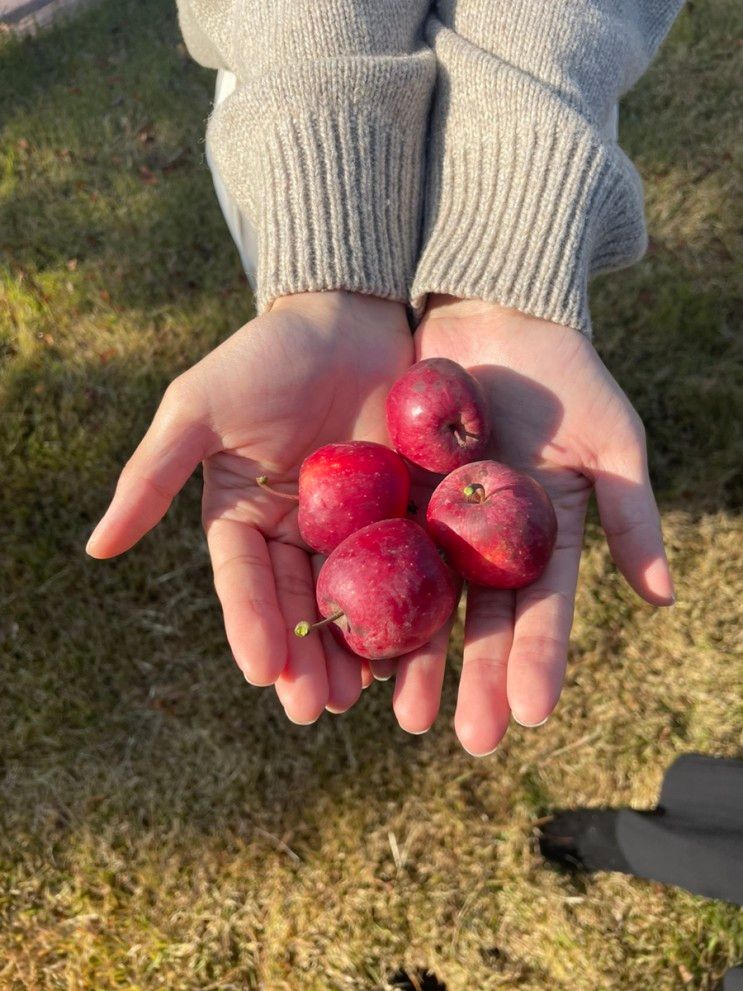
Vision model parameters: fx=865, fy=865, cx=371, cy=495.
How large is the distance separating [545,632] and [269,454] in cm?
93

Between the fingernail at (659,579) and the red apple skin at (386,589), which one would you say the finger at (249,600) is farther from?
the fingernail at (659,579)

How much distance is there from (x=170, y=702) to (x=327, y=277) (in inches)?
71.7

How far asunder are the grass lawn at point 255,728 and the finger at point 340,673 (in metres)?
1.13

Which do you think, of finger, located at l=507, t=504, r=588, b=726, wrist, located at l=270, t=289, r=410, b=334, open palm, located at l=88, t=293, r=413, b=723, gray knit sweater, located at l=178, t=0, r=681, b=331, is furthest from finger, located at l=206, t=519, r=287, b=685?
gray knit sweater, located at l=178, t=0, r=681, b=331

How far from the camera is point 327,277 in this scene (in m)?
2.71

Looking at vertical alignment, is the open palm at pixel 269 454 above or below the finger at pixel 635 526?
above

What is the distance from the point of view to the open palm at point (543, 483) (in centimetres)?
217

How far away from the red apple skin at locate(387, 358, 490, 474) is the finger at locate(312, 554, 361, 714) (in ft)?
1.92

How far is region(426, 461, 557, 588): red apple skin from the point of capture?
2.20 meters

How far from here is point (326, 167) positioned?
275 centimetres

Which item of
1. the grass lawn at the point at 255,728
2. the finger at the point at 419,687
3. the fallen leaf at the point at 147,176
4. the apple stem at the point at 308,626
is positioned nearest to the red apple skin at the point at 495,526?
the finger at the point at 419,687

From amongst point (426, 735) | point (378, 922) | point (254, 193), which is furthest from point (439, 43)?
point (378, 922)

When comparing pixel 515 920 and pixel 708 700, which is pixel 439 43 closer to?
pixel 708 700

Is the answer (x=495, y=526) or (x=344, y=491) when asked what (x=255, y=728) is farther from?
(x=495, y=526)
